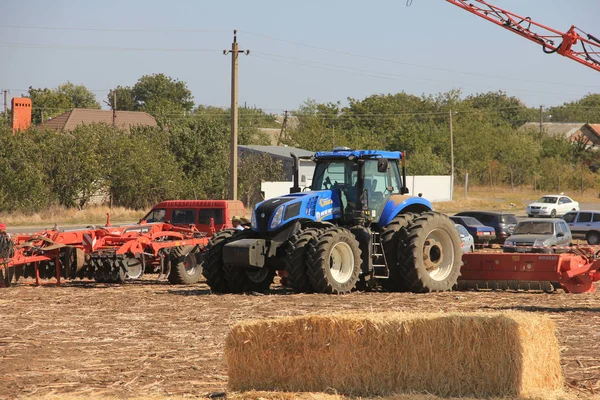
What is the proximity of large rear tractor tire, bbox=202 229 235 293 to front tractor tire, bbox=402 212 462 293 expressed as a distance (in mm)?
3286

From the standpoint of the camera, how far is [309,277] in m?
15.7

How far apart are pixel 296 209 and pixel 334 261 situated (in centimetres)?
114

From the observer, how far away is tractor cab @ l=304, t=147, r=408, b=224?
16625 mm

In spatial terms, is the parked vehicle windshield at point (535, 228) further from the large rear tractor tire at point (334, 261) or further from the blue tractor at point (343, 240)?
the large rear tractor tire at point (334, 261)

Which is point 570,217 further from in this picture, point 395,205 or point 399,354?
point 399,354

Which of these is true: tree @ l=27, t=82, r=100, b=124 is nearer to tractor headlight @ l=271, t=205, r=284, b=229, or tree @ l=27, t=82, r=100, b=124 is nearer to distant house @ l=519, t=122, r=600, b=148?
distant house @ l=519, t=122, r=600, b=148

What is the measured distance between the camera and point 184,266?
19312 mm

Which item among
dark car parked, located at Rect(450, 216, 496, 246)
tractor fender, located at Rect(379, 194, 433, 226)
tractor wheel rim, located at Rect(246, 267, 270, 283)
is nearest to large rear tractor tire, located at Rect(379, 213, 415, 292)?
tractor fender, located at Rect(379, 194, 433, 226)

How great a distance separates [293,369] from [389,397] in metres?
0.92

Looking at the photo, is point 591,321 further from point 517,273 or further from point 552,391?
point 552,391

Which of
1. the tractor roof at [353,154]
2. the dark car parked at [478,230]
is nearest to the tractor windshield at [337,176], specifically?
the tractor roof at [353,154]

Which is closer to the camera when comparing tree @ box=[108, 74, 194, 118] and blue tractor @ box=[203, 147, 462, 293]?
blue tractor @ box=[203, 147, 462, 293]

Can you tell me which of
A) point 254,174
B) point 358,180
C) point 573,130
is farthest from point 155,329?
point 573,130

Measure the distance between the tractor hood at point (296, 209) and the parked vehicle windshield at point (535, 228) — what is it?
14.0 m
